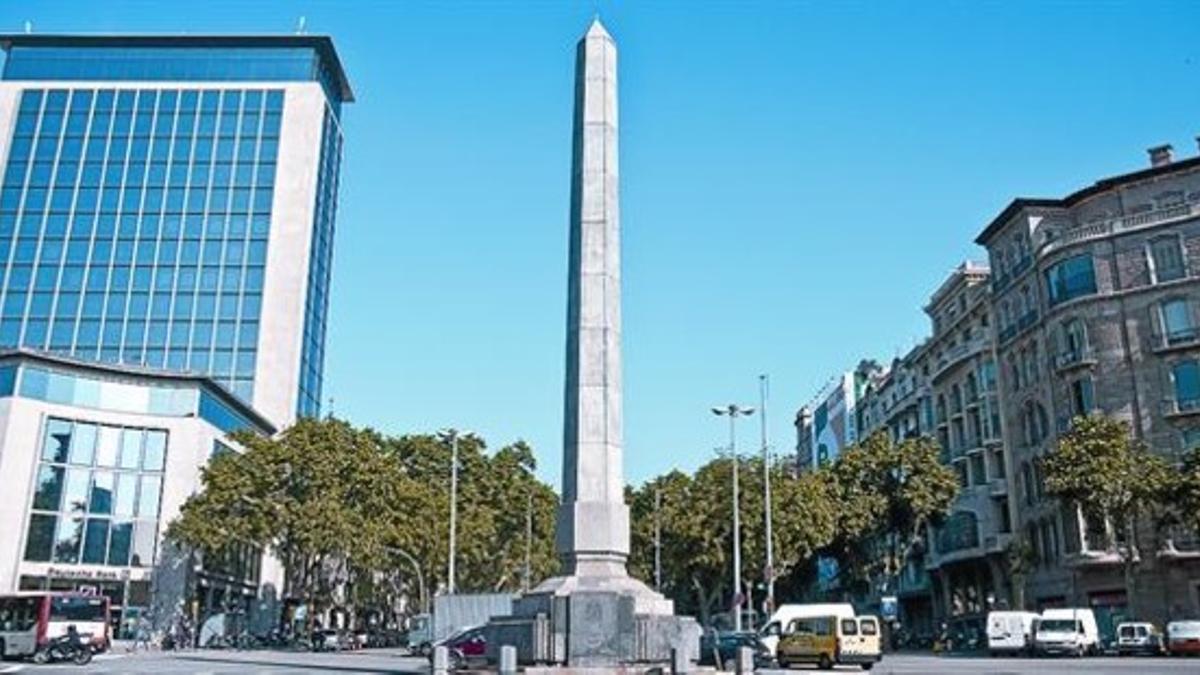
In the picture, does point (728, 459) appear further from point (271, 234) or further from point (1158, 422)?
point (271, 234)

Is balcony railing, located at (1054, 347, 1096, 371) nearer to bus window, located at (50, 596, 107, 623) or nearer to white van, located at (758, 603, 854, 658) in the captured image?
white van, located at (758, 603, 854, 658)

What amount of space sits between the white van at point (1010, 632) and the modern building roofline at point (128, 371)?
45.5 m

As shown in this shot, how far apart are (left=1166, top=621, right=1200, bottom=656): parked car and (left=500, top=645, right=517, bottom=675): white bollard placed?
3135 cm

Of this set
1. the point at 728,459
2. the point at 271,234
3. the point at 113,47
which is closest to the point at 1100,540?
Result: the point at 728,459

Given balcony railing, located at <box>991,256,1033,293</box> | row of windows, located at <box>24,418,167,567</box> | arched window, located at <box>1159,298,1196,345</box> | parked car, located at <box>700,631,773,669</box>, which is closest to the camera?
parked car, located at <box>700,631,773,669</box>

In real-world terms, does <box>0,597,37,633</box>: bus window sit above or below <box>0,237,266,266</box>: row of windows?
below

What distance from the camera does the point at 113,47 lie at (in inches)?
3506

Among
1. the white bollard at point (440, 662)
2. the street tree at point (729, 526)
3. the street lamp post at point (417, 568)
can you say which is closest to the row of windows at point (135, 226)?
the street lamp post at point (417, 568)

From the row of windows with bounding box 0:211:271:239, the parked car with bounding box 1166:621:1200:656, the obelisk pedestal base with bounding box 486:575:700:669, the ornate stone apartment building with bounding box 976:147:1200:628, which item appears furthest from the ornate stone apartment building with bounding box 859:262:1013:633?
the row of windows with bounding box 0:211:271:239

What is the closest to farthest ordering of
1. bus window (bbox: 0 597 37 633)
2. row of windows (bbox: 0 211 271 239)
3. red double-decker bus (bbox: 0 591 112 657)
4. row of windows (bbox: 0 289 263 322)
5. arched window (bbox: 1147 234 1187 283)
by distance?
red double-decker bus (bbox: 0 591 112 657) < bus window (bbox: 0 597 37 633) < arched window (bbox: 1147 234 1187 283) < row of windows (bbox: 0 289 263 322) < row of windows (bbox: 0 211 271 239)

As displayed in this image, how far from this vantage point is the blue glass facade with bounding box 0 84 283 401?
265ft

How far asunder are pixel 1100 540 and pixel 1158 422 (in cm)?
597

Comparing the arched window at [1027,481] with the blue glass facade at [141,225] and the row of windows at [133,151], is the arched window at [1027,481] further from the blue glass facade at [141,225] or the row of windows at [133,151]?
the row of windows at [133,151]

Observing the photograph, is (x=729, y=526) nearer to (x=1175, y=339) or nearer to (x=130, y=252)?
(x=1175, y=339)
